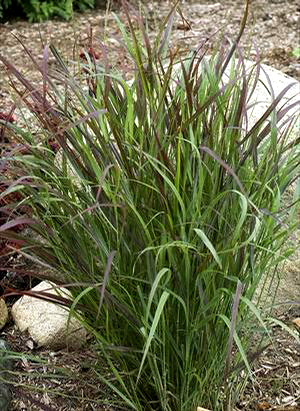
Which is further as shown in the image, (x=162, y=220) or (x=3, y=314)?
(x=3, y=314)

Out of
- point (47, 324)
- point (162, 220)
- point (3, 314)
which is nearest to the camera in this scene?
point (162, 220)

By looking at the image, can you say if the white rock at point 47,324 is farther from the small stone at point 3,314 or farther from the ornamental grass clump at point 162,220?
the ornamental grass clump at point 162,220

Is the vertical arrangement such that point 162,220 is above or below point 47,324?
above

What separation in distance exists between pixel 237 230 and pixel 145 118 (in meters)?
0.47

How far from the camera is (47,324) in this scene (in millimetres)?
3076

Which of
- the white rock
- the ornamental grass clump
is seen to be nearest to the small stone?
the white rock

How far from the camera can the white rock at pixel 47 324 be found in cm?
301

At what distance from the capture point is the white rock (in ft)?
9.87

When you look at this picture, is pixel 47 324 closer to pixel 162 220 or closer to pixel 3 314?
pixel 3 314

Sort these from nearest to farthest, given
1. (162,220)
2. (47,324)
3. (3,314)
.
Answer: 1. (162,220)
2. (47,324)
3. (3,314)

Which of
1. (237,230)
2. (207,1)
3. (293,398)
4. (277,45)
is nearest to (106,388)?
(293,398)

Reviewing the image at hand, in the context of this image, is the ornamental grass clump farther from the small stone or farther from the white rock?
the small stone

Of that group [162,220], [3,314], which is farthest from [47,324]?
[162,220]

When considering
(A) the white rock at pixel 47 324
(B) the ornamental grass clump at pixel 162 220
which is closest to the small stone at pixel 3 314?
(A) the white rock at pixel 47 324
